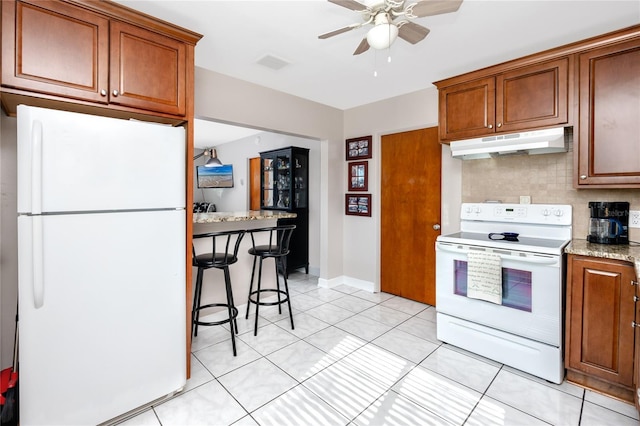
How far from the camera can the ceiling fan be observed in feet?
5.39

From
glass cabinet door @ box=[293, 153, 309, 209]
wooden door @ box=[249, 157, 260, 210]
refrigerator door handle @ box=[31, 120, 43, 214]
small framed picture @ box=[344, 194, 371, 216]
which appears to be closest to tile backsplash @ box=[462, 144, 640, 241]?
small framed picture @ box=[344, 194, 371, 216]

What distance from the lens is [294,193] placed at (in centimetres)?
495

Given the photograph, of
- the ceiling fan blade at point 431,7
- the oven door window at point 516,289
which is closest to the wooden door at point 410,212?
the oven door window at point 516,289

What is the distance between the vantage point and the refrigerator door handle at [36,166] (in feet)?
4.84

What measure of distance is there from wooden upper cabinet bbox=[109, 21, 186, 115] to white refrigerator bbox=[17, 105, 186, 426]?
0.87 feet

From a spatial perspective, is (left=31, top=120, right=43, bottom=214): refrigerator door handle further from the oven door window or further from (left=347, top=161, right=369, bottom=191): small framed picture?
(left=347, top=161, right=369, bottom=191): small framed picture

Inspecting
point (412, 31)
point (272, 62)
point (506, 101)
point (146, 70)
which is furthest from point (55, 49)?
point (506, 101)

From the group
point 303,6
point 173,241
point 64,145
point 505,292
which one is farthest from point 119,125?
point 505,292

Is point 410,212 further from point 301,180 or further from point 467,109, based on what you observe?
point 301,180

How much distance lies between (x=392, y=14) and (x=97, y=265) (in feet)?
7.17

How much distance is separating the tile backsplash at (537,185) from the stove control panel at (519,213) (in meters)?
0.09

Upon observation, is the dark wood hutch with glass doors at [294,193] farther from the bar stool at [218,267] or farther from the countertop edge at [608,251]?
the countertop edge at [608,251]

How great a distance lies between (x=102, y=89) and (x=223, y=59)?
4.05 feet

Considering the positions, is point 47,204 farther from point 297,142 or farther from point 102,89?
point 297,142
